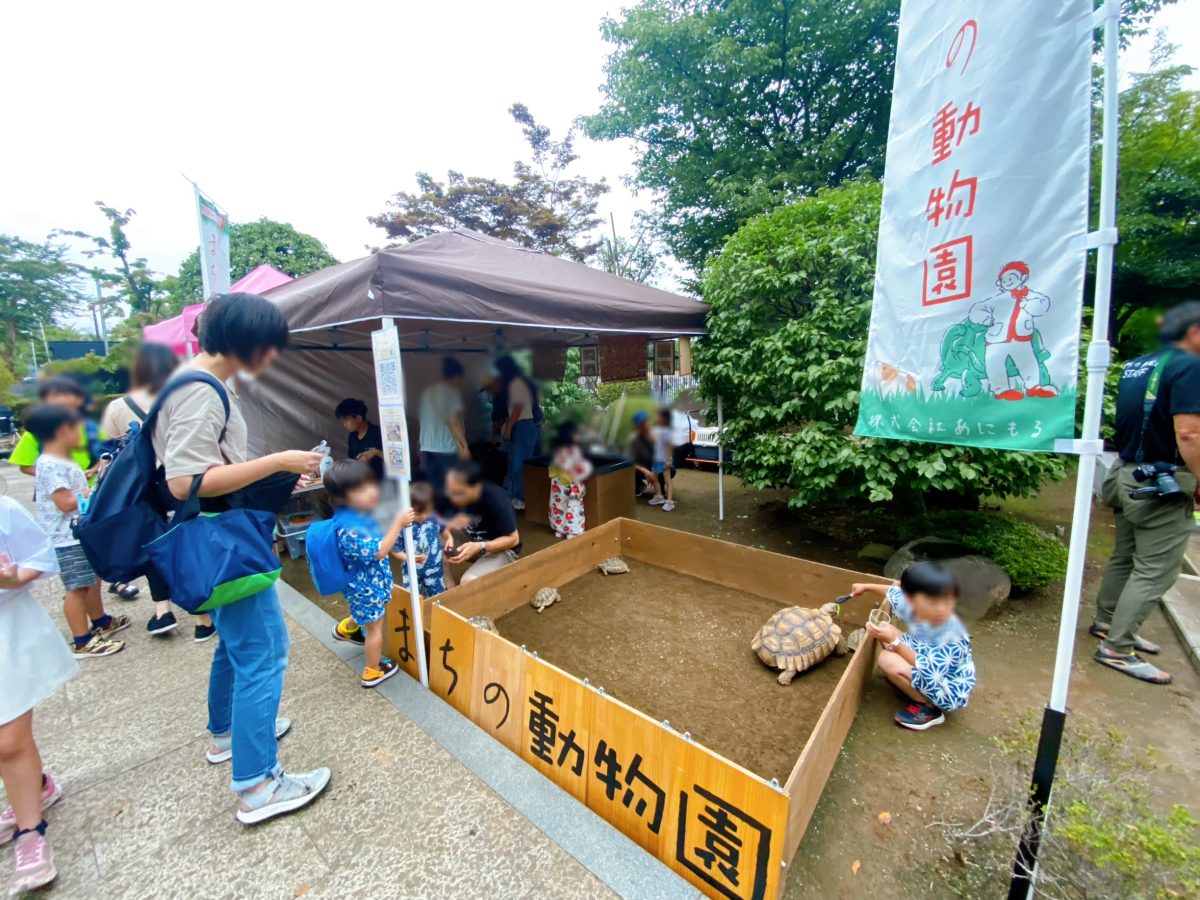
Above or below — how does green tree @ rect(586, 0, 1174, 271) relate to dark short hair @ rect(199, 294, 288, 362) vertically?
above

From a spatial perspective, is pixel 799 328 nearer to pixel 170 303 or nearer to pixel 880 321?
pixel 880 321

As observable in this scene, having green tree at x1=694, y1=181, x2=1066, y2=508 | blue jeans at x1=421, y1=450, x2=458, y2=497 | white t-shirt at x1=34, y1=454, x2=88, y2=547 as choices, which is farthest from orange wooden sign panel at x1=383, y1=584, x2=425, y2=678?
green tree at x1=694, y1=181, x2=1066, y2=508

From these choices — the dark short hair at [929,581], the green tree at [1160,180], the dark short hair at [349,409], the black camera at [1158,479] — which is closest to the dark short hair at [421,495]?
the dark short hair at [349,409]

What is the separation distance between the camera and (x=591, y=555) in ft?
13.2

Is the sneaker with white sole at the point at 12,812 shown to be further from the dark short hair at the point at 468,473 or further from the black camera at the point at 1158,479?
the black camera at the point at 1158,479

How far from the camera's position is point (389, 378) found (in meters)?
2.30

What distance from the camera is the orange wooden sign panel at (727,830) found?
145cm

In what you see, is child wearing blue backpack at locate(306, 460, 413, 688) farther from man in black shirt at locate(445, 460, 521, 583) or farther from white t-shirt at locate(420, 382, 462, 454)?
white t-shirt at locate(420, 382, 462, 454)

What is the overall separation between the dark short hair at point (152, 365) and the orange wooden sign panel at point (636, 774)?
1.90 metres

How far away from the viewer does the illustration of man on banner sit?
1.46 meters

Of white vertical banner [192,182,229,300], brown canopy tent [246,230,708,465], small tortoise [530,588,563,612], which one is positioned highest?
white vertical banner [192,182,229,300]

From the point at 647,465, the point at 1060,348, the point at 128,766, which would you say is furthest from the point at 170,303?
the point at 1060,348

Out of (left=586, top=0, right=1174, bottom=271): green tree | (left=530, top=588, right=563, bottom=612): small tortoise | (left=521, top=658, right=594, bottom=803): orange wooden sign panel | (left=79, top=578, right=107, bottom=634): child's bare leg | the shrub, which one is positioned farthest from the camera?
(left=586, top=0, right=1174, bottom=271): green tree

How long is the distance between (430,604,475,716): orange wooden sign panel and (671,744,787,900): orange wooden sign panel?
45.8 inches
